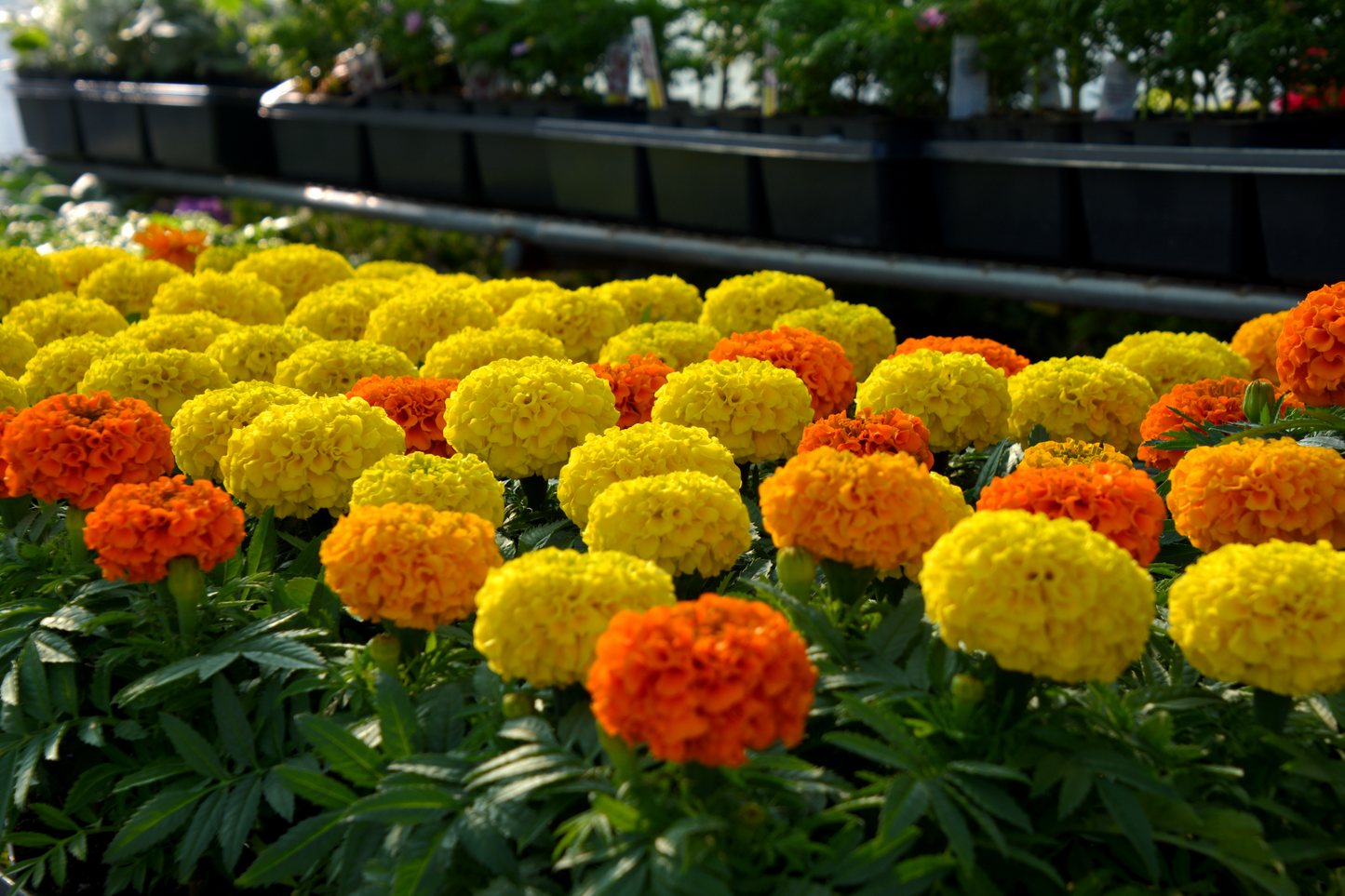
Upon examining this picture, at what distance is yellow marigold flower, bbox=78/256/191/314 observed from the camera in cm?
260

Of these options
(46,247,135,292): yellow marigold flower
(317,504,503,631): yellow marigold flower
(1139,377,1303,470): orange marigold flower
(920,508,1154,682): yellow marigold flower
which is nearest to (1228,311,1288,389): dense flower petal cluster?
(1139,377,1303,470): orange marigold flower

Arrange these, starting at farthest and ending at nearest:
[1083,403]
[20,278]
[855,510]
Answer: [20,278] < [1083,403] < [855,510]

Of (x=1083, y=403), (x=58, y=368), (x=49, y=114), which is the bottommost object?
(x=1083, y=403)

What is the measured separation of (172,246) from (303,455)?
183 centimetres

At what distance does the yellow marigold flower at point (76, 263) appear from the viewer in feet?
9.24

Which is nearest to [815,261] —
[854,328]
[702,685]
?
[854,328]

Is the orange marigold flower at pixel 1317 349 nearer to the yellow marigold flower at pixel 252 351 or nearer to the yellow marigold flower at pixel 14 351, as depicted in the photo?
the yellow marigold flower at pixel 252 351

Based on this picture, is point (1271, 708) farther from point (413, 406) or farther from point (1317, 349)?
point (413, 406)

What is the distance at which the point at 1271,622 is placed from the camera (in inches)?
39.8

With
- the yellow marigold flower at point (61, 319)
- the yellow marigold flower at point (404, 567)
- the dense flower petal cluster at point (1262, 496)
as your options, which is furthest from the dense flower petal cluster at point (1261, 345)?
the yellow marigold flower at point (61, 319)

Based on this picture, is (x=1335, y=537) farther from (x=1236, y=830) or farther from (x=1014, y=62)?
(x=1014, y=62)

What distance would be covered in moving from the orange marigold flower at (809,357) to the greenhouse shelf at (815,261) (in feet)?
4.35

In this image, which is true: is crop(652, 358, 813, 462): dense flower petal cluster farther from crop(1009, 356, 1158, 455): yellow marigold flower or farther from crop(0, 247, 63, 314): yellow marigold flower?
crop(0, 247, 63, 314): yellow marigold flower

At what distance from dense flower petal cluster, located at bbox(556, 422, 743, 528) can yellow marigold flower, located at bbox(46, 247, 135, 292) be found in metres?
1.88
